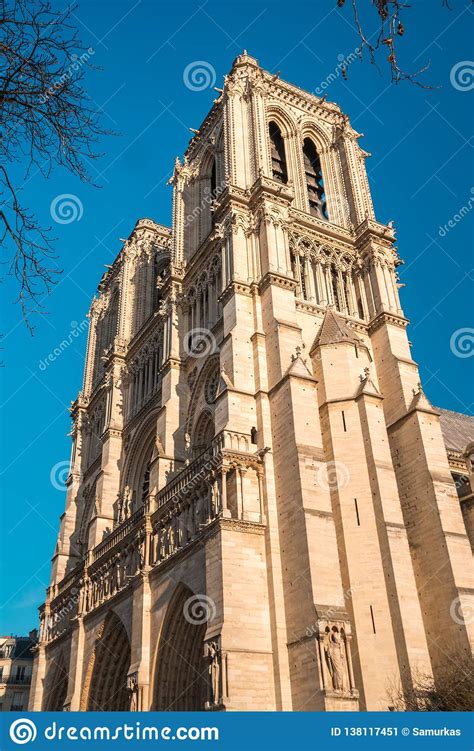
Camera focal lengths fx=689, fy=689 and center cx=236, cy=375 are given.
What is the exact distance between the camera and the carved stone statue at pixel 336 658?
16547 mm

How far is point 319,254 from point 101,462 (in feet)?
50.7

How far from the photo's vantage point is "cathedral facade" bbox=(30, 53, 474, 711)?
18.4m

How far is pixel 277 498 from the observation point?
20516mm

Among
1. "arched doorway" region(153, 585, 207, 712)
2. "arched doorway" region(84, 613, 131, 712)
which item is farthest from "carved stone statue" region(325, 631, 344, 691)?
"arched doorway" region(84, 613, 131, 712)

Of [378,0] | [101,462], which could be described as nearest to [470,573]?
[378,0]

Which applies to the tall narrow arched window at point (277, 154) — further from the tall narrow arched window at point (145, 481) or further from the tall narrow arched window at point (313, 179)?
the tall narrow arched window at point (145, 481)

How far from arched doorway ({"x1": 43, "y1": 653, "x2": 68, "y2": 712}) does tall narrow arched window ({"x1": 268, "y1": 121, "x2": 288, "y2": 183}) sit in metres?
24.1

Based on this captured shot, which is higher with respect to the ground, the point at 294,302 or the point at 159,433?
the point at 294,302

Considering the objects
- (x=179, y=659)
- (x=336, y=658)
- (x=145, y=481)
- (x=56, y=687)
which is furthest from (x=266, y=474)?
(x=56, y=687)

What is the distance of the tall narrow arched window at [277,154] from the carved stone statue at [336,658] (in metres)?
22.3

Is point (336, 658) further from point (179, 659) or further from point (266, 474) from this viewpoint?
point (179, 659)

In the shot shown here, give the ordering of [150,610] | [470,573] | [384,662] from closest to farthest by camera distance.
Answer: [384,662] < [470,573] < [150,610]
